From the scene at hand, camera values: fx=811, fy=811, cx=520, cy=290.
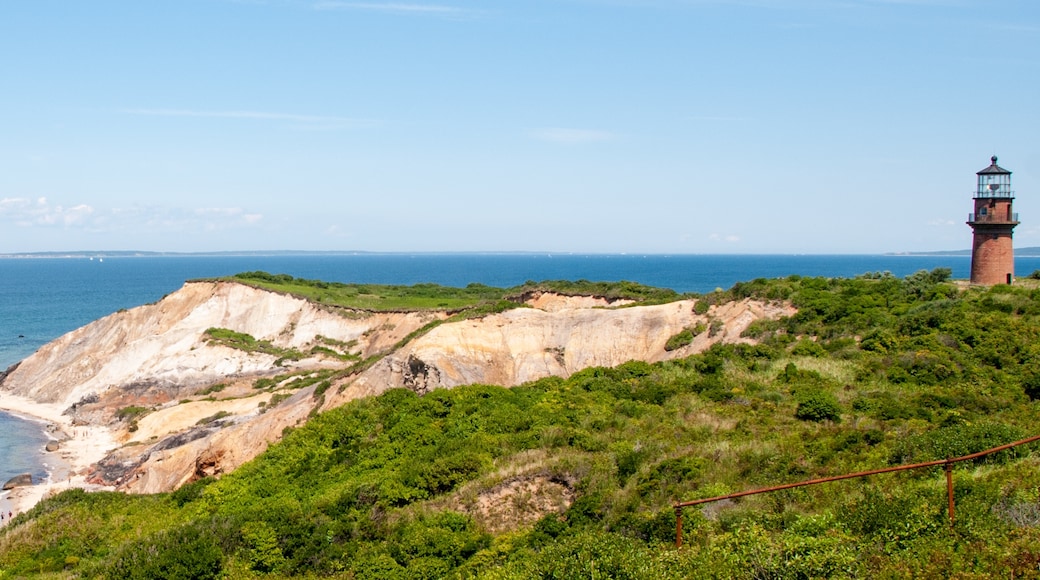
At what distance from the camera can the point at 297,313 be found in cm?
6200

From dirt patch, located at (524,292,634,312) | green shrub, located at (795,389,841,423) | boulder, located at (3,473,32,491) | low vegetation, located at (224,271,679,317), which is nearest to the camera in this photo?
green shrub, located at (795,389,841,423)

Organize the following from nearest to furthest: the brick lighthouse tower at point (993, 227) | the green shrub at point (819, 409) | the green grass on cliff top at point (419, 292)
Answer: the green shrub at point (819, 409) → the brick lighthouse tower at point (993, 227) → the green grass on cliff top at point (419, 292)

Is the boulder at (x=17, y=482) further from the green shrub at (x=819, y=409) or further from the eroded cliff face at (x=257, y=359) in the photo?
the green shrub at (x=819, y=409)

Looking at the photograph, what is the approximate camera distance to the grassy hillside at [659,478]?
1217 cm

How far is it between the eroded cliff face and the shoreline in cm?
91

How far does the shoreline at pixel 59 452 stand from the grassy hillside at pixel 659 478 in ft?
47.1

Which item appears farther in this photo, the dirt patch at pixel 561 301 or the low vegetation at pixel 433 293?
the dirt patch at pixel 561 301

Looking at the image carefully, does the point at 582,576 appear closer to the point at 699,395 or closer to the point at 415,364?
the point at 699,395

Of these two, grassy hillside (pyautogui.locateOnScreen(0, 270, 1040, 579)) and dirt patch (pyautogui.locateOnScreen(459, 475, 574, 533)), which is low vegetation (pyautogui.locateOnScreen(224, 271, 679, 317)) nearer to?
grassy hillside (pyautogui.locateOnScreen(0, 270, 1040, 579))

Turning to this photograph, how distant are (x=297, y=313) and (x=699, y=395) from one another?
43.9 m

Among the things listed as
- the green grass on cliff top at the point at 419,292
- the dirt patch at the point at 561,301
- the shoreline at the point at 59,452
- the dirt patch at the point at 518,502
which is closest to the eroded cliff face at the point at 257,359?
the dirt patch at the point at 561,301

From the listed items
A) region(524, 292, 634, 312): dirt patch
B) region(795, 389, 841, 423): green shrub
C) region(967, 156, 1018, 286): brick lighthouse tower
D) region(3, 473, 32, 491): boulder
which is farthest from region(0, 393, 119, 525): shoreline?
region(967, 156, 1018, 286): brick lighthouse tower

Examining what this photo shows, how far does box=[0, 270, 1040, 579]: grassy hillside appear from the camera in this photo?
39.9ft

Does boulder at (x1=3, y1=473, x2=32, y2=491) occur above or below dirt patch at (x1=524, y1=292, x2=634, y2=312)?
below
